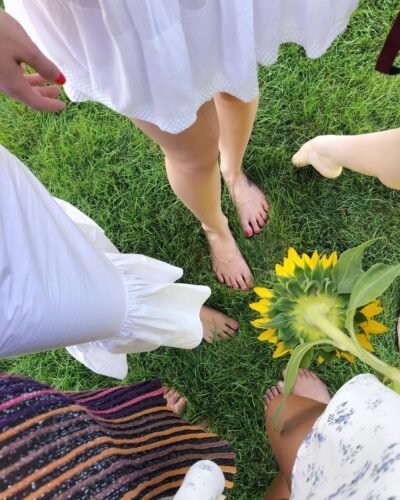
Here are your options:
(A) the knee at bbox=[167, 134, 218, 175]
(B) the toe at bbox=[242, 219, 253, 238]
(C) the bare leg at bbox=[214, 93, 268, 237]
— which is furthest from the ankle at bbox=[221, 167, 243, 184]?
(A) the knee at bbox=[167, 134, 218, 175]

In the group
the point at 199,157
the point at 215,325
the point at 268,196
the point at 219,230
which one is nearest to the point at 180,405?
the point at 215,325

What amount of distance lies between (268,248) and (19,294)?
79 cm

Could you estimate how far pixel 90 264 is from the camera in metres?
0.79

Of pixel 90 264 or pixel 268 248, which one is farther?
pixel 268 248

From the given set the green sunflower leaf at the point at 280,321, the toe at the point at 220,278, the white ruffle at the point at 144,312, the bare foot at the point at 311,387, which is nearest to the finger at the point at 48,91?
the white ruffle at the point at 144,312

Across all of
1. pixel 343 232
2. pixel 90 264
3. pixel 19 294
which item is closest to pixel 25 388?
pixel 19 294

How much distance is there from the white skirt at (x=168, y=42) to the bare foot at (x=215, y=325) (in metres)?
0.65

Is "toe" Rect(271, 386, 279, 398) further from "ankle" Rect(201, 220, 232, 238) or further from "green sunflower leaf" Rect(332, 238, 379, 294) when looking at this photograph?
"green sunflower leaf" Rect(332, 238, 379, 294)

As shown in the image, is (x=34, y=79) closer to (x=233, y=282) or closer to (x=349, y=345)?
(x=349, y=345)

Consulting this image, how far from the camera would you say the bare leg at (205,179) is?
80 cm

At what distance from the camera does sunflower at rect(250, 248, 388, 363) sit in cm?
63

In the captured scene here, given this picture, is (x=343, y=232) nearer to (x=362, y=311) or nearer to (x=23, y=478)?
(x=362, y=311)

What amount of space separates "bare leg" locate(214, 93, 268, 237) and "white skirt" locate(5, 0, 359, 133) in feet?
0.72

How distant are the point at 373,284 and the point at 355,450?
16 cm
